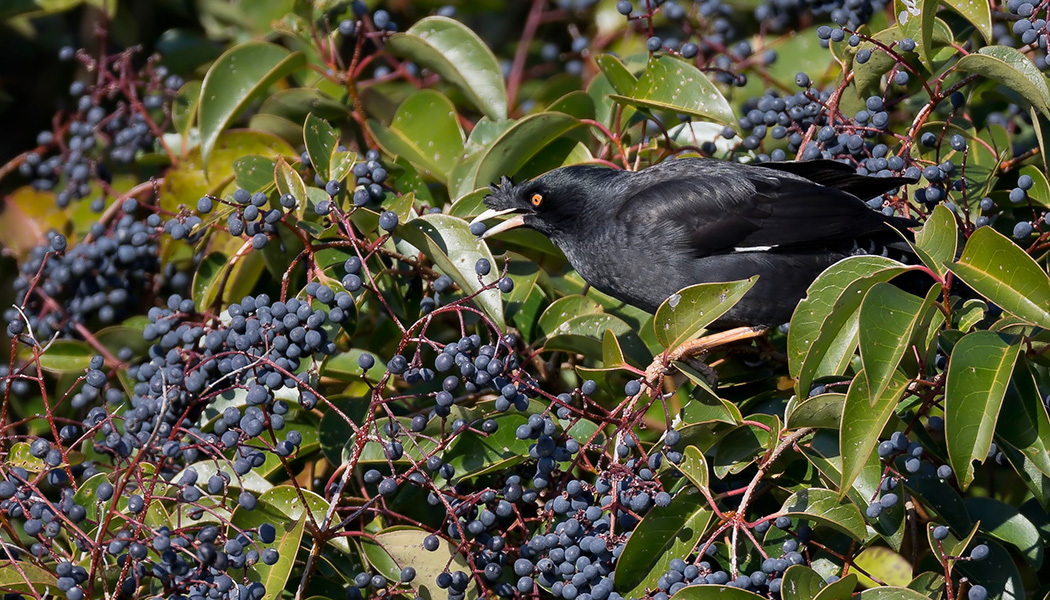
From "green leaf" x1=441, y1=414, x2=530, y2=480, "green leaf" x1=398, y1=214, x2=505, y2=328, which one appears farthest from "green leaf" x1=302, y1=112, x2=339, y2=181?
"green leaf" x1=441, y1=414, x2=530, y2=480

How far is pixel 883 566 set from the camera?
Answer: 2637 millimetres

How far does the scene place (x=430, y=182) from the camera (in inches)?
154

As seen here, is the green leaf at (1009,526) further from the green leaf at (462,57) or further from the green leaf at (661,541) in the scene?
the green leaf at (462,57)

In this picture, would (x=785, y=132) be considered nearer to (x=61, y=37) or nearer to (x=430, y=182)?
(x=430, y=182)

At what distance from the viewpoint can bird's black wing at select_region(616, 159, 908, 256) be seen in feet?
12.1

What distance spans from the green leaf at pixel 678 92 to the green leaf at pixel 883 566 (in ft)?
4.88

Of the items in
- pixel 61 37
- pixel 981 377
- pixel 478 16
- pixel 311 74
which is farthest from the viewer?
pixel 478 16

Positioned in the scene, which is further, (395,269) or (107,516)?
(395,269)

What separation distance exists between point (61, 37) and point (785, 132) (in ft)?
12.7

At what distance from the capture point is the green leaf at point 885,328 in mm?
2252

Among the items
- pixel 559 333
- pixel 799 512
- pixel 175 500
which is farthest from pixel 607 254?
pixel 175 500

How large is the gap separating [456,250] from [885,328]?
4.32ft

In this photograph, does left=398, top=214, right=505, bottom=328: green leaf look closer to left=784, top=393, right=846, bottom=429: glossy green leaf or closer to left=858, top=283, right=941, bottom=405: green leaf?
left=784, top=393, right=846, bottom=429: glossy green leaf

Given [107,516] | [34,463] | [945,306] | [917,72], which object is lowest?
[34,463]
